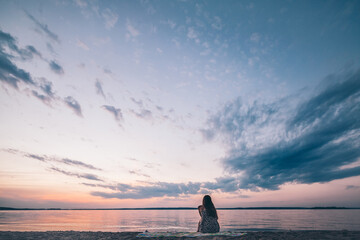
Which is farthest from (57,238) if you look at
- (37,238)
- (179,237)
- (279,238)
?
(279,238)

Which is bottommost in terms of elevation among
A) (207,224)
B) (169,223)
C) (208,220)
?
(169,223)

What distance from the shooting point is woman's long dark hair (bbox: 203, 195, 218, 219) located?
831 inches

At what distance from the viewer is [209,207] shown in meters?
A: 21.3

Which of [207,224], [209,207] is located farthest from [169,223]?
[209,207]

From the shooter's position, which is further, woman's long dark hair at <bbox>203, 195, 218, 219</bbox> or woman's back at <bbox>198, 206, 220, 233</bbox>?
woman's long dark hair at <bbox>203, 195, 218, 219</bbox>

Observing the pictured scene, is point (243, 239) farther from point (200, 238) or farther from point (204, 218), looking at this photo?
point (204, 218)

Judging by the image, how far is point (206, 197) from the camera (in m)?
22.0

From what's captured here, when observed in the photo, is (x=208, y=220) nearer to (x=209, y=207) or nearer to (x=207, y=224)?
(x=207, y=224)

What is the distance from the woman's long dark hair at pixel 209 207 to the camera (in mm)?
21109

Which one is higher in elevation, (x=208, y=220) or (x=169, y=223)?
(x=208, y=220)

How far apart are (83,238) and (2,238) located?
790 centimetres

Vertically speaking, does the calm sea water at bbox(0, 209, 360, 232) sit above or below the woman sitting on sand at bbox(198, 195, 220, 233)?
below

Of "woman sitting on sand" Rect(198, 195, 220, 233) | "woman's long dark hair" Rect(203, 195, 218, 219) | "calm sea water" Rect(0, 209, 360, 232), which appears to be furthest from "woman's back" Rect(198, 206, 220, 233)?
"calm sea water" Rect(0, 209, 360, 232)

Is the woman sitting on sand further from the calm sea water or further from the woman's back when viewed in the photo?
the calm sea water
